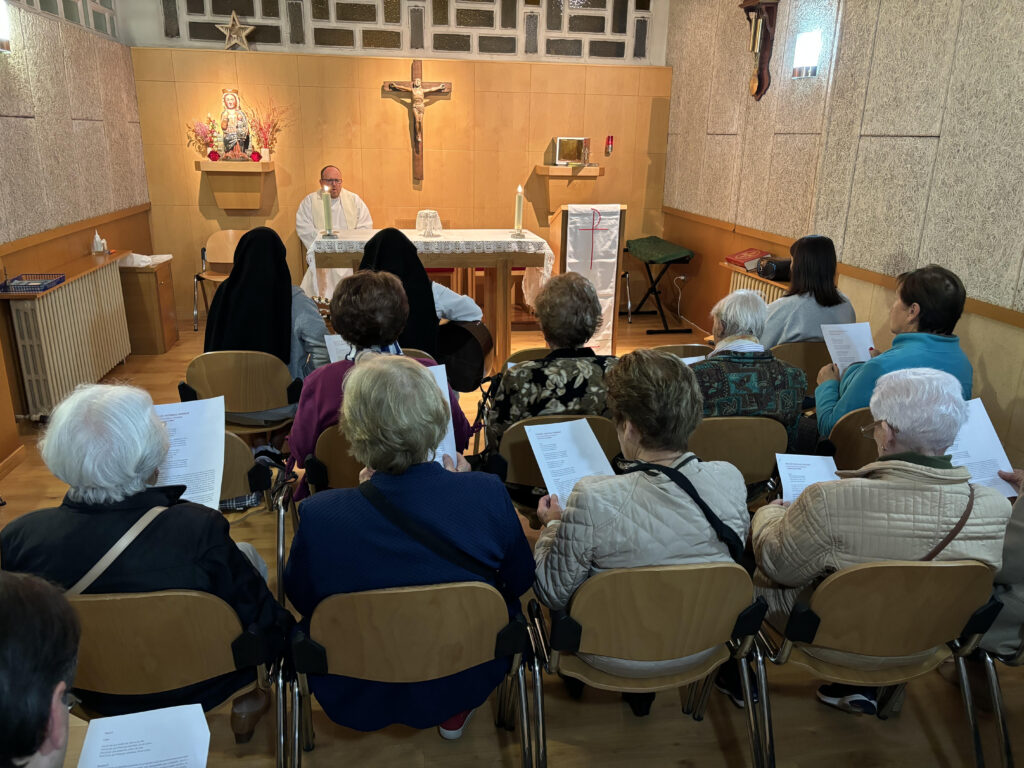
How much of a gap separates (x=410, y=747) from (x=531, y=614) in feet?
2.00

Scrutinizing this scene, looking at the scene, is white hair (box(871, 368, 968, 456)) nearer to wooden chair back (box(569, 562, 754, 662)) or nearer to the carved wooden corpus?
wooden chair back (box(569, 562, 754, 662))

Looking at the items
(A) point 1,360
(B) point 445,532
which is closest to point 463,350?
(A) point 1,360

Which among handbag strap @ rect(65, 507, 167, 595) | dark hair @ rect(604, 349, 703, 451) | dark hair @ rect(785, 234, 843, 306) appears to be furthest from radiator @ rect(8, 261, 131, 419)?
dark hair @ rect(785, 234, 843, 306)

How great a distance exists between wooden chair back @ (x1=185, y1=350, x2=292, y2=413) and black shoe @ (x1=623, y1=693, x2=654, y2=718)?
6.20 ft

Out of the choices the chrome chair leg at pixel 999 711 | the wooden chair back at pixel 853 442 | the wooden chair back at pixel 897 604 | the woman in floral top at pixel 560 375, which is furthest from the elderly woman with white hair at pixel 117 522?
the wooden chair back at pixel 853 442

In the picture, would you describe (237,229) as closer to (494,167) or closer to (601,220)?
(494,167)

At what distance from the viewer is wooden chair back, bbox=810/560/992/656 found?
159cm

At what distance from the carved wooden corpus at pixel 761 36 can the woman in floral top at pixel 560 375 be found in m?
3.70

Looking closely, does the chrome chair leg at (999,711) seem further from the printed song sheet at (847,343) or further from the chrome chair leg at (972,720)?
the printed song sheet at (847,343)

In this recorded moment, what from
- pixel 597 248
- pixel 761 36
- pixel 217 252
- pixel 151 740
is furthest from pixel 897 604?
pixel 217 252

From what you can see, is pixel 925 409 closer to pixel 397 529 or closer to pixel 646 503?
pixel 646 503

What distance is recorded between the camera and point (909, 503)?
1646mm

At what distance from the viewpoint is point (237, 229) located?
689cm

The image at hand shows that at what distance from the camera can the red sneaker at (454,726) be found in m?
2.06
